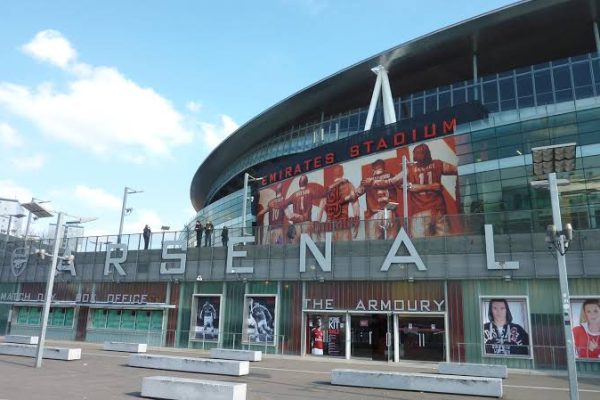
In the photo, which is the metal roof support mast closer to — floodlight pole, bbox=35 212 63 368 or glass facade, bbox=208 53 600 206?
glass facade, bbox=208 53 600 206

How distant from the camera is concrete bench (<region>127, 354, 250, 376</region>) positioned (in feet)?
57.2

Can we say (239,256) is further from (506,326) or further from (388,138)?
(388,138)

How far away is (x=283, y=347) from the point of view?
86.9 feet

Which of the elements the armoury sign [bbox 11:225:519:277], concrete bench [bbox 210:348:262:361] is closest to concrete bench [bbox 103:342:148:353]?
concrete bench [bbox 210:348:262:361]

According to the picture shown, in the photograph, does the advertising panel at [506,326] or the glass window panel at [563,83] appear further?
the glass window panel at [563,83]

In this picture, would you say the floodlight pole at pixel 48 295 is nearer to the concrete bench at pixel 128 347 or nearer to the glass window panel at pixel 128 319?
the concrete bench at pixel 128 347

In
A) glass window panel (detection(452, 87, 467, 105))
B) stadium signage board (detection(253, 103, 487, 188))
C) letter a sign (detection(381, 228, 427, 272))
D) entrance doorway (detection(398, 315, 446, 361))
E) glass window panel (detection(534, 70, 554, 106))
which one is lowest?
entrance doorway (detection(398, 315, 446, 361))

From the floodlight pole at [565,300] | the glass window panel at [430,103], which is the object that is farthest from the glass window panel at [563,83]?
the floodlight pole at [565,300]

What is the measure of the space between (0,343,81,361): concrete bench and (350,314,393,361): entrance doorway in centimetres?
1303

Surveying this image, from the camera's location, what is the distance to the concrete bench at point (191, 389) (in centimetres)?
1155

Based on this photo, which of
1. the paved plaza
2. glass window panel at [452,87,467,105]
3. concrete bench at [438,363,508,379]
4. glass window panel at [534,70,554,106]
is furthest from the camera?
glass window panel at [452,87,467,105]

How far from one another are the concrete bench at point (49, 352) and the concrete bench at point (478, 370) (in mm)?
15328

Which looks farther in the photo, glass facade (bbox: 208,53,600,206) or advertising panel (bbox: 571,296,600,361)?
glass facade (bbox: 208,53,600,206)

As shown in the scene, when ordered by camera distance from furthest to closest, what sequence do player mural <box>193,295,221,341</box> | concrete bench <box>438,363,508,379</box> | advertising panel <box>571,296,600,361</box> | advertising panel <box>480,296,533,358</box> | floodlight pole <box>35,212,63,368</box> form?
player mural <box>193,295,221,341</box>
advertising panel <box>480,296,533,358</box>
advertising panel <box>571,296,600,361</box>
floodlight pole <box>35,212,63,368</box>
concrete bench <box>438,363,508,379</box>
